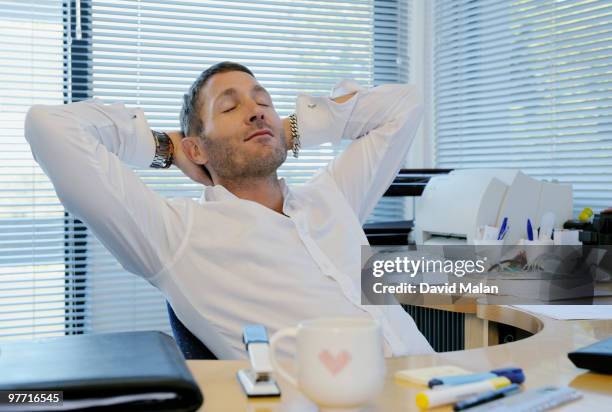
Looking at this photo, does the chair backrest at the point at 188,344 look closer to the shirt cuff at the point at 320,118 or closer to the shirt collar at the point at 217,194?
the shirt collar at the point at 217,194

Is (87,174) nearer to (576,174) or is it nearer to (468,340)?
(468,340)

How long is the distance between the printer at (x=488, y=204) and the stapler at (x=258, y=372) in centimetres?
138

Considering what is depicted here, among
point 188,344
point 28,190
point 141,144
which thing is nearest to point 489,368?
point 188,344

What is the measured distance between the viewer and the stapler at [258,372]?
92cm

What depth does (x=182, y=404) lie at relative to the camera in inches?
32.8

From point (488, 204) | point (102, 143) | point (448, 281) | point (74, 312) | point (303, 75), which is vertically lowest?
point (74, 312)

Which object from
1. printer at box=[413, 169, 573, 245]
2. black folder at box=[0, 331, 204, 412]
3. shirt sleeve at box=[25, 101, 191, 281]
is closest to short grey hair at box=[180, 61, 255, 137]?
shirt sleeve at box=[25, 101, 191, 281]

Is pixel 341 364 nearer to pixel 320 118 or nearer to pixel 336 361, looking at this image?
pixel 336 361

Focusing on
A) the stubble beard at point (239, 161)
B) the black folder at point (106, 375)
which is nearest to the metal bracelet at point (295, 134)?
the stubble beard at point (239, 161)

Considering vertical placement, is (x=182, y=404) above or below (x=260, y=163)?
below

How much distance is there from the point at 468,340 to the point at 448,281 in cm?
22

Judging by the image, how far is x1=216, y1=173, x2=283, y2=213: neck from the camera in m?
1.83

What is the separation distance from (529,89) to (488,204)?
0.80m

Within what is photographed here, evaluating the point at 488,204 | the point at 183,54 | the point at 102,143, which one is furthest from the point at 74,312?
the point at 488,204
